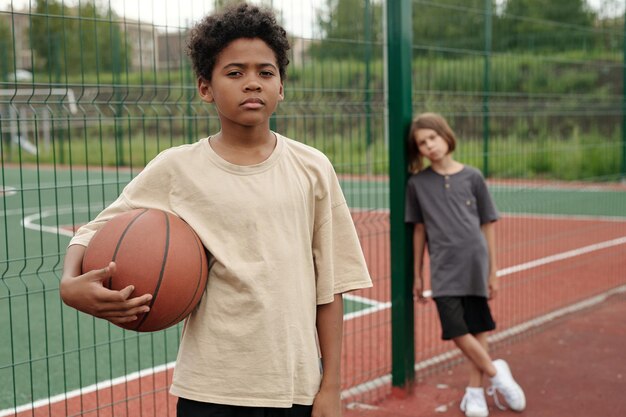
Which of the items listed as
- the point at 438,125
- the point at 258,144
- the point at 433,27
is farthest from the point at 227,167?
the point at 433,27

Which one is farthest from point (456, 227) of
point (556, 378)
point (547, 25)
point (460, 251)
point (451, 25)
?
point (451, 25)

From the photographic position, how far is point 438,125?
4.88m

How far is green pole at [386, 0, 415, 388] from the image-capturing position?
5.02m

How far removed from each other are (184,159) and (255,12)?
0.47 metres

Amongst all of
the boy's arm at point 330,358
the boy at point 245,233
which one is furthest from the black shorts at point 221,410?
the boy's arm at point 330,358

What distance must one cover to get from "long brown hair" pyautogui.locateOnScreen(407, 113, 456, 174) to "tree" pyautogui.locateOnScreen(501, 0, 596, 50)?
5.86 meters

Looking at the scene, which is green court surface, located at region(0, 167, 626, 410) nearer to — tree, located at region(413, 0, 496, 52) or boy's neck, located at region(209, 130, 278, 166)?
boy's neck, located at region(209, 130, 278, 166)

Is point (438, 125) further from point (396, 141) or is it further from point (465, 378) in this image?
point (465, 378)

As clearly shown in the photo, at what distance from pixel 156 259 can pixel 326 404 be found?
25.9 inches

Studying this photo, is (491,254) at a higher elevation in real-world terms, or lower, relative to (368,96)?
lower

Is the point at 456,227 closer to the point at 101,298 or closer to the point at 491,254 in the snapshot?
the point at 491,254

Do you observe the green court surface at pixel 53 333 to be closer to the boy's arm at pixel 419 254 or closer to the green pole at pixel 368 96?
the green pole at pixel 368 96

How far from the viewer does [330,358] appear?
103 inches

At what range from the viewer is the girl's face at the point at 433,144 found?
4891mm
